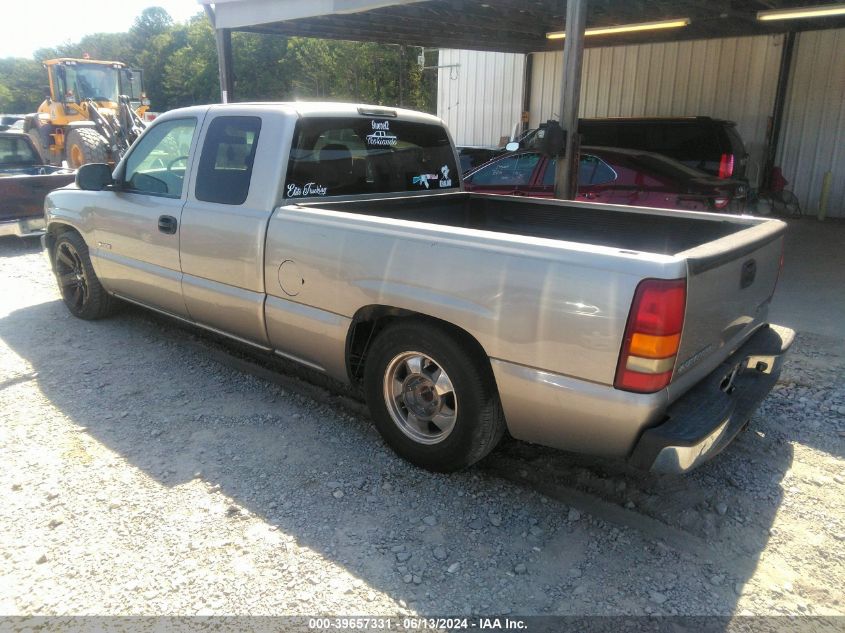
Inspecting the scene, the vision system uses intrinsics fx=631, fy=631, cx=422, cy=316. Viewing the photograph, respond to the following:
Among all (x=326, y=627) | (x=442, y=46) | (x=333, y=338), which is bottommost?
(x=326, y=627)

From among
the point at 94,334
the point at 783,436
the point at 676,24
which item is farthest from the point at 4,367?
the point at 676,24

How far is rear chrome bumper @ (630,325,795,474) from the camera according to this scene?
2518 millimetres

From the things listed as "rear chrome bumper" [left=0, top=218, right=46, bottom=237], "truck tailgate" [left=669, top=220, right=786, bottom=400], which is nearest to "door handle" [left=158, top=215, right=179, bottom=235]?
"truck tailgate" [left=669, top=220, right=786, bottom=400]

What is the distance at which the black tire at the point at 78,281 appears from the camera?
17.8 ft

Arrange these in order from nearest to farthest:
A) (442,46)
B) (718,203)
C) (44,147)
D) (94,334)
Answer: (94,334) → (718,203) → (442,46) → (44,147)

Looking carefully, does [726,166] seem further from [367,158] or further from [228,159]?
[228,159]

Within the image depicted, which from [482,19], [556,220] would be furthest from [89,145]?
[556,220]

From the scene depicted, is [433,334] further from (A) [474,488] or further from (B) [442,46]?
(B) [442,46]

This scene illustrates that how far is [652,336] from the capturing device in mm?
2410

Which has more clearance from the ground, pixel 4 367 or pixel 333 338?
pixel 333 338

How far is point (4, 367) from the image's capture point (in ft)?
15.5

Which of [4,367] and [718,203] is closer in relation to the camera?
[4,367]

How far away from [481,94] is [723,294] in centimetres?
1536

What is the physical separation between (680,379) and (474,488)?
47.1 inches
